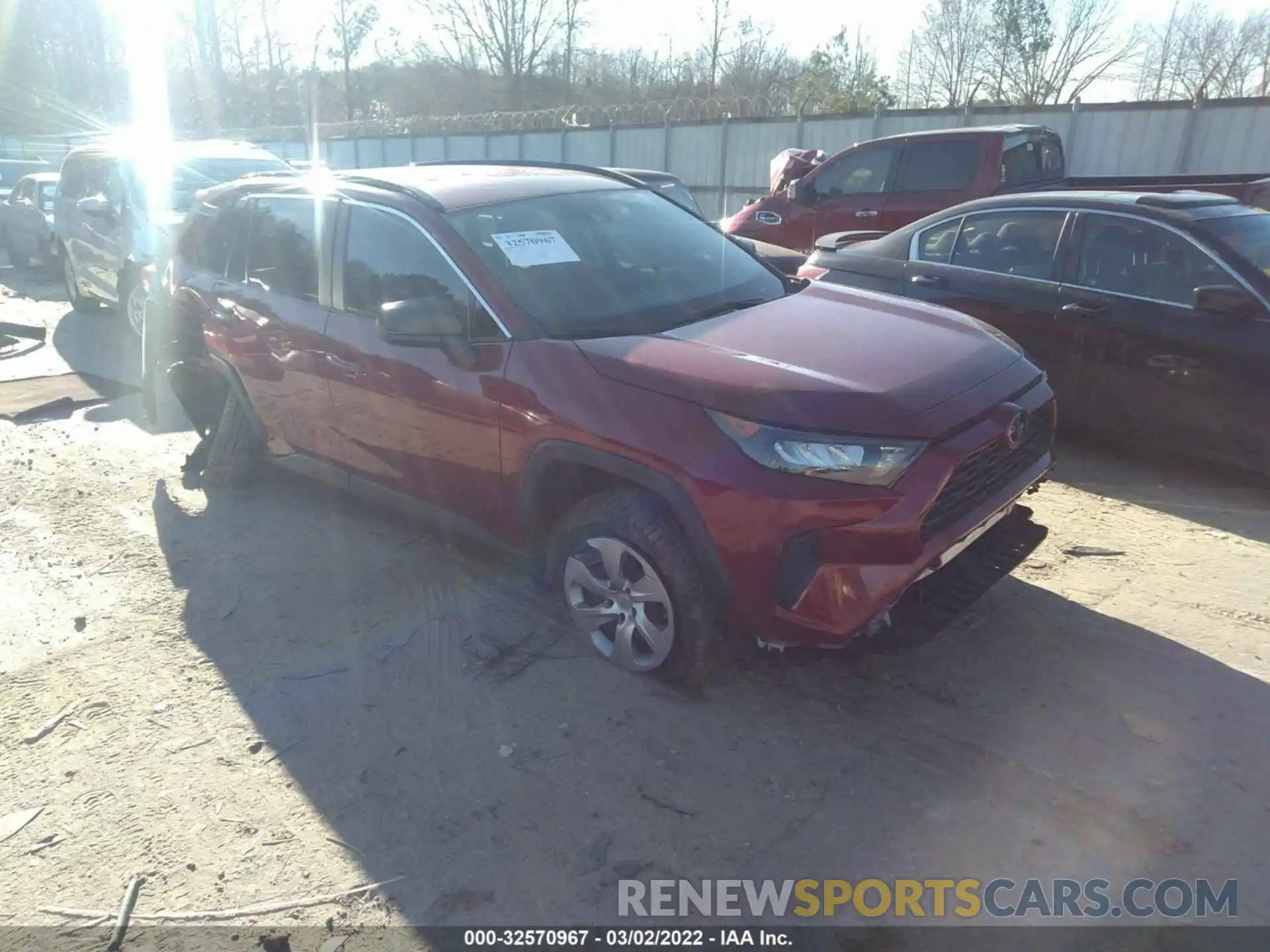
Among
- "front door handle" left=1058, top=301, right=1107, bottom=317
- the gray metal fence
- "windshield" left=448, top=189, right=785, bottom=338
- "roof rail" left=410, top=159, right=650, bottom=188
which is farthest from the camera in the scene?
the gray metal fence

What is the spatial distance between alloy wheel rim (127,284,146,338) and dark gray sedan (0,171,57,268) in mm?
5525

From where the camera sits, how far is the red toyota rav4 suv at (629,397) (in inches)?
111

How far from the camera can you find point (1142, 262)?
512 centimetres

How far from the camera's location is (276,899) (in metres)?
2.52

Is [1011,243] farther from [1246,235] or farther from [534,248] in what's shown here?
[534,248]

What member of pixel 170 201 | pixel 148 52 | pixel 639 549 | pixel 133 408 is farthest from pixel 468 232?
pixel 148 52

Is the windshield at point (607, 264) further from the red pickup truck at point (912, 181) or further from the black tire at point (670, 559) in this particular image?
the red pickup truck at point (912, 181)

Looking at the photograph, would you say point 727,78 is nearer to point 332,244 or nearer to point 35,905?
point 332,244

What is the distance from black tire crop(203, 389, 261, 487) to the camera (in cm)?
521

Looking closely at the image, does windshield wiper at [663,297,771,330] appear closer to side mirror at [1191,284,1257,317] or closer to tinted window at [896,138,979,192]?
side mirror at [1191,284,1257,317]

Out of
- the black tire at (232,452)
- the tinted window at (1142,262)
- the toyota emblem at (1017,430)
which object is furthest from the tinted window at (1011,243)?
the black tire at (232,452)

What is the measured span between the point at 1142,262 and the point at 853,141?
35.1ft

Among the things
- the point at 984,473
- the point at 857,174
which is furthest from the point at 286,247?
the point at 857,174

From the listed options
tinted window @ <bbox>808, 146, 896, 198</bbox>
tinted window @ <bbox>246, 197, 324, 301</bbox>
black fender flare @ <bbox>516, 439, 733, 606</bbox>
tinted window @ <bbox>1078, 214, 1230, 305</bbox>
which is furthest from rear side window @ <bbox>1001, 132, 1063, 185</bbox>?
black fender flare @ <bbox>516, 439, 733, 606</bbox>
